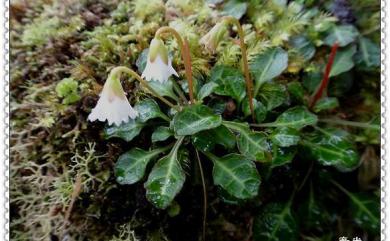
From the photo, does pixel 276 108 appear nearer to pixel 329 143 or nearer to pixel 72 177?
pixel 329 143

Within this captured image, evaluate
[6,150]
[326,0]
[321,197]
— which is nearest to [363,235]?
[321,197]

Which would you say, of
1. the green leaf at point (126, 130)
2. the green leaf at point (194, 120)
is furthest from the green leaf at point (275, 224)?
the green leaf at point (126, 130)

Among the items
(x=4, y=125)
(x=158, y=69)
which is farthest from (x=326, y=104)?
(x=4, y=125)

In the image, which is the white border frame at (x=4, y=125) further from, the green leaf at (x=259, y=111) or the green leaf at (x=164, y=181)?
the green leaf at (x=259, y=111)

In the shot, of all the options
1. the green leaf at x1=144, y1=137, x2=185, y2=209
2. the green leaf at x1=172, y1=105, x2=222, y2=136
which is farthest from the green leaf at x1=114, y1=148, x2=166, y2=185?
the green leaf at x1=172, y1=105, x2=222, y2=136

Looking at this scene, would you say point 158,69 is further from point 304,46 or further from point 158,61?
point 304,46

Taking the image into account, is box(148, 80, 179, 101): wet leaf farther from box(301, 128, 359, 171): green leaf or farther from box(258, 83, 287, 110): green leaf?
box(301, 128, 359, 171): green leaf

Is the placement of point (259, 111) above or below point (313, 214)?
above
